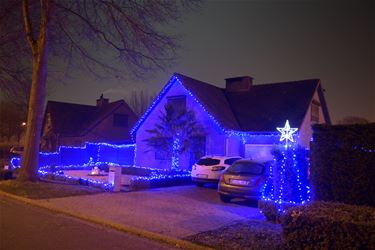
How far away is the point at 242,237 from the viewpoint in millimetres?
8445

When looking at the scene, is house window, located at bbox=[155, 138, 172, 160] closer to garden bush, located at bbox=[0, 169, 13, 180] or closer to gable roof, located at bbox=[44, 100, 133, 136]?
garden bush, located at bbox=[0, 169, 13, 180]

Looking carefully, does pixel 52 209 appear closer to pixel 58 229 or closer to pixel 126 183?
pixel 58 229

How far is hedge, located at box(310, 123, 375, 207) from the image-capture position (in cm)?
902

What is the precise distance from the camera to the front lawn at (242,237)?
780cm

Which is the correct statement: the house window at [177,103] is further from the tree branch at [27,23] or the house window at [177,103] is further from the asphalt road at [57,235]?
the asphalt road at [57,235]

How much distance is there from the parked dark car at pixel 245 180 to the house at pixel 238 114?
11.1m

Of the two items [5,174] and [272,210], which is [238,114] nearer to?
[5,174]

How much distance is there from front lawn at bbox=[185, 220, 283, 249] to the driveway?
19.0 inches

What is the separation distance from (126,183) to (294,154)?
985cm

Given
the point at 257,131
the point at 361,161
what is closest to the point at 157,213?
the point at 361,161

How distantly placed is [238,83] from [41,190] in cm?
1972

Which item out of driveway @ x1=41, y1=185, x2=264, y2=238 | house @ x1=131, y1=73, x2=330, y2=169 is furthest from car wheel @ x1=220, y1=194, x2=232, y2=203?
house @ x1=131, y1=73, x2=330, y2=169

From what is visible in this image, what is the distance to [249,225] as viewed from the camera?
31.9 feet

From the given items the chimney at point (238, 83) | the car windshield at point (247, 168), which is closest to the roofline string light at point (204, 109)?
the chimney at point (238, 83)
